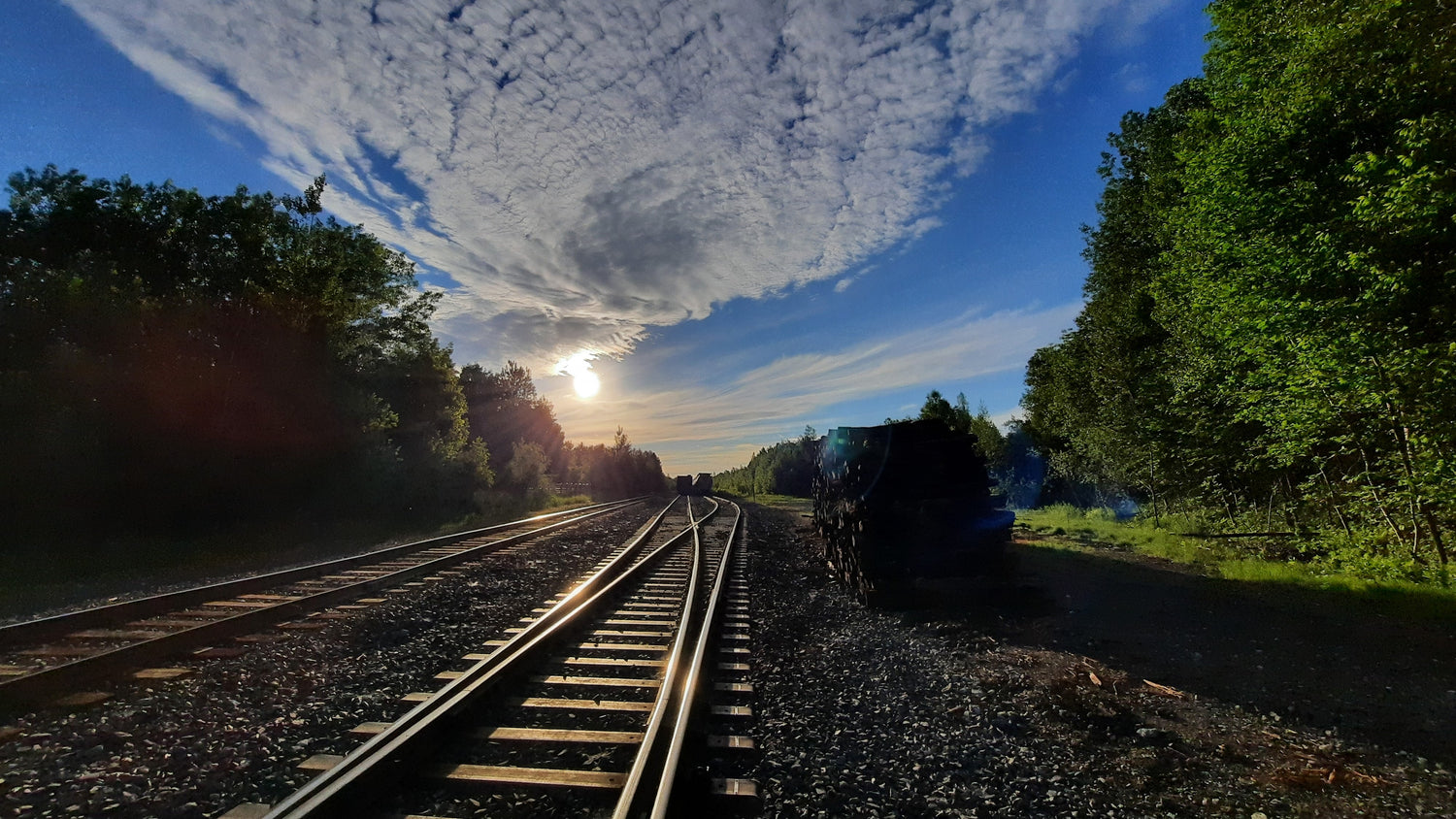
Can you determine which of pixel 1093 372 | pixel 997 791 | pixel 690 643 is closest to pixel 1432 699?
pixel 997 791

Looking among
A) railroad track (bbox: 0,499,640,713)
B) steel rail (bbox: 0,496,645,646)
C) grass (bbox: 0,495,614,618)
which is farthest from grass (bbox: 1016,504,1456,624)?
grass (bbox: 0,495,614,618)

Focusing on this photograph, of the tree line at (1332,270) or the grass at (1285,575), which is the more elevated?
the tree line at (1332,270)

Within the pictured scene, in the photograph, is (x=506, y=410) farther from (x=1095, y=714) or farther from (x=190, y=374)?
(x=1095, y=714)

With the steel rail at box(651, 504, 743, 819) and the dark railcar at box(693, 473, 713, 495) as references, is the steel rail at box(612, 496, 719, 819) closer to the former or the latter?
the steel rail at box(651, 504, 743, 819)

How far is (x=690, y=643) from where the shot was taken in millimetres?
5785

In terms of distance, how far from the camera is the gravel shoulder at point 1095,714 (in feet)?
10.6

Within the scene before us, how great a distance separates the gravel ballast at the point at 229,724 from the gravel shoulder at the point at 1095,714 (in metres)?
2.94

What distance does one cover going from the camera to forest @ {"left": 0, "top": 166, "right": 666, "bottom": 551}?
38.6 feet

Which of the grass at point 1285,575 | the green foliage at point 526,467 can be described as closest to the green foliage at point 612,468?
the green foliage at point 526,467

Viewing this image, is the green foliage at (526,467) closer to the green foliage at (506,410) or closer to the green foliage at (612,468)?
the green foliage at (506,410)

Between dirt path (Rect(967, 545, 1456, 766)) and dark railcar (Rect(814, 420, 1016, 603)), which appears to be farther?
dark railcar (Rect(814, 420, 1016, 603))

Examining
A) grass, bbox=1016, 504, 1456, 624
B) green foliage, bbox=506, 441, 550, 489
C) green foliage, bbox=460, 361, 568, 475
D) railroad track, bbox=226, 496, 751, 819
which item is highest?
green foliage, bbox=460, 361, 568, 475

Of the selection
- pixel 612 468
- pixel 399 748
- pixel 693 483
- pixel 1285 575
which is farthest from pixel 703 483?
pixel 399 748

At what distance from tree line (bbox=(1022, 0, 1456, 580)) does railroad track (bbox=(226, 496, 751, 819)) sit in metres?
9.17
